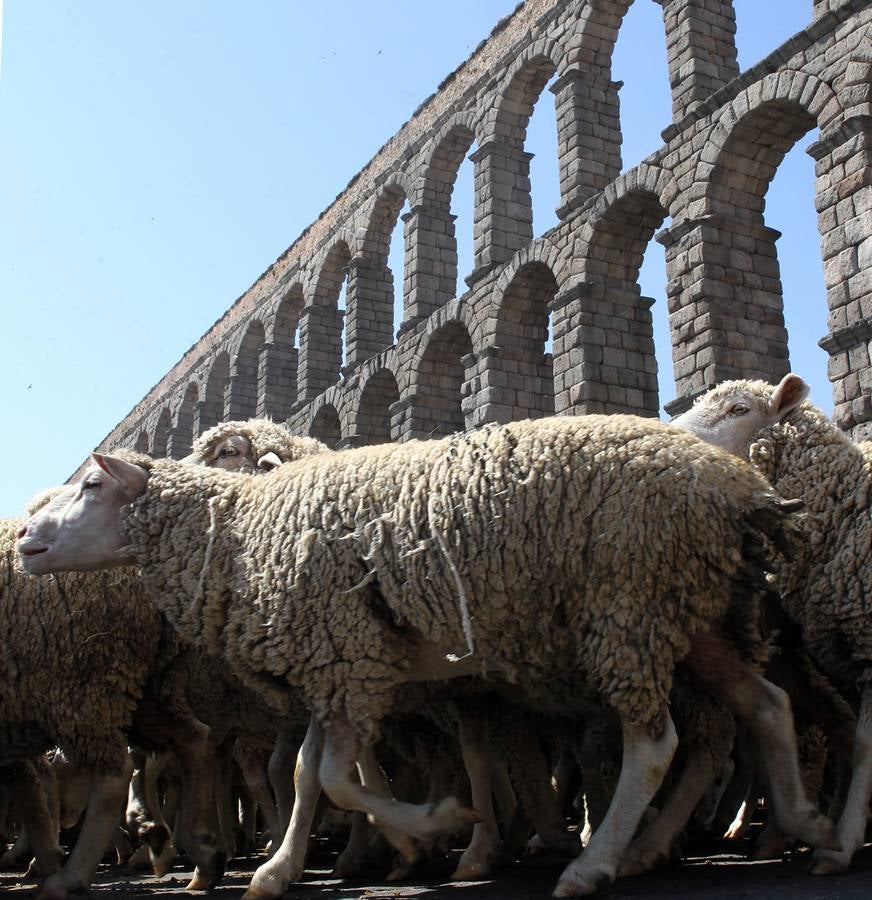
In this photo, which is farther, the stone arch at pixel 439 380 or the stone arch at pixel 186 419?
the stone arch at pixel 186 419

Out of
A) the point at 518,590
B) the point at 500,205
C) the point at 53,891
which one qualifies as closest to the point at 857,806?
the point at 518,590

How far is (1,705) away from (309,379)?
16.7 metres

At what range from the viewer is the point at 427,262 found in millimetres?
17656

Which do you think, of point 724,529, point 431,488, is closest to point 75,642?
point 431,488

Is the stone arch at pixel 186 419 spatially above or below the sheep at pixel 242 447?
above

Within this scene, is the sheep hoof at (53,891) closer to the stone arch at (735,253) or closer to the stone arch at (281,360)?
the stone arch at (735,253)

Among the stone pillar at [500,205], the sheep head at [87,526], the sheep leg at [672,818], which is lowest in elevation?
the sheep leg at [672,818]

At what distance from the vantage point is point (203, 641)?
13.1 ft

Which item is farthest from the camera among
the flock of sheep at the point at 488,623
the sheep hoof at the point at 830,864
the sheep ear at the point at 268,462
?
the sheep ear at the point at 268,462

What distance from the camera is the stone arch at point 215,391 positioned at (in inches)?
1032

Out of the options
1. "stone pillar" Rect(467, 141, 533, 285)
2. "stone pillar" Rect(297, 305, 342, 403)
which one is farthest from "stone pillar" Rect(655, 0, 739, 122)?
"stone pillar" Rect(297, 305, 342, 403)

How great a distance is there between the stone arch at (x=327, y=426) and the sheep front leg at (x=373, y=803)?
16104mm

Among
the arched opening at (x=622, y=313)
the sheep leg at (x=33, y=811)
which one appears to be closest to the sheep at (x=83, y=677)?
the sheep leg at (x=33, y=811)

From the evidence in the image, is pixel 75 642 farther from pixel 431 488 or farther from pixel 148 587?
pixel 431 488
